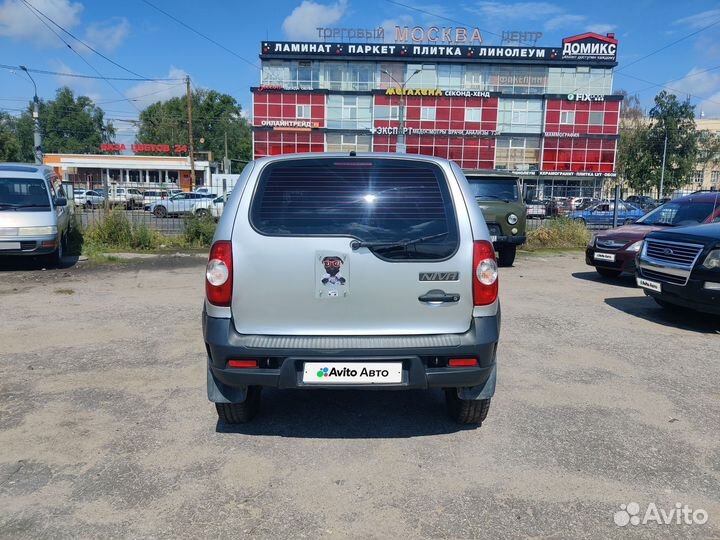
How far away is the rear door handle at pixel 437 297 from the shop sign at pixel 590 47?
59525mm

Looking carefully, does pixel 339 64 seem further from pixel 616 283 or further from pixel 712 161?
pixel 616 283

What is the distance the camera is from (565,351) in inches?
226

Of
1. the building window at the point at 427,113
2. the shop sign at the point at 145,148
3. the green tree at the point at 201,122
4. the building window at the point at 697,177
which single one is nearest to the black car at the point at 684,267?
the building window at the point at 427,113

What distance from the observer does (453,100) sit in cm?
5556

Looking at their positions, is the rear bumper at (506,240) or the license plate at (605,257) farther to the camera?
the rear bumper at (506,240)

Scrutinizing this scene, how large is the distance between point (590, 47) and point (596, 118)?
7.00 metres

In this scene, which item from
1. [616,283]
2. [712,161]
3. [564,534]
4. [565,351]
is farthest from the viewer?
[712,161]

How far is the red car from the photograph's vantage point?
8898 millimetres

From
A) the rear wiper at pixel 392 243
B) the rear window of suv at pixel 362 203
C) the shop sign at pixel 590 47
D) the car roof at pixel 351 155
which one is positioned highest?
the shop sign at pixel 590 47

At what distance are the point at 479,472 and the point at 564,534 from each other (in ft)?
2.12

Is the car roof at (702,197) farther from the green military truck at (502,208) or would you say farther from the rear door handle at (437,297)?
the rear door handle at (437,297)

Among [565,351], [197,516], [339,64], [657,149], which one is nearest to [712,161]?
[657,149]

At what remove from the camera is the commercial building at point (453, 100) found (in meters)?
55.1

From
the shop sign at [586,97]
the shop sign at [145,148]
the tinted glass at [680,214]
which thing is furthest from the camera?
the shop sign at [145,148]
